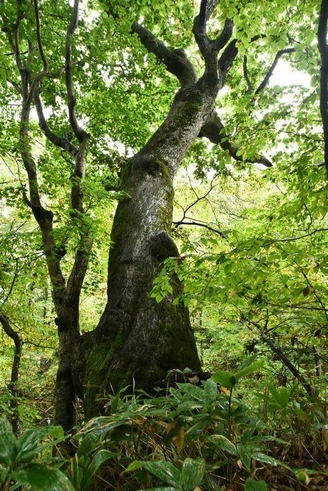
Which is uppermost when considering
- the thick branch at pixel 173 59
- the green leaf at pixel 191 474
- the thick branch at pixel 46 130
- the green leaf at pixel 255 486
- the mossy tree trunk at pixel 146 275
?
the thick branch at pixel 173 59

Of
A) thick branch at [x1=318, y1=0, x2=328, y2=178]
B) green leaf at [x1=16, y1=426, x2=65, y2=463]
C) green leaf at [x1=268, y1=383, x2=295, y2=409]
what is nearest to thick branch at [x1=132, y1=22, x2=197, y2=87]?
thick branch at [x1=318, y1=0, x2=328, y2=178]

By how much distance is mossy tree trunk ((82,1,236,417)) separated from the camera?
2.41 metres

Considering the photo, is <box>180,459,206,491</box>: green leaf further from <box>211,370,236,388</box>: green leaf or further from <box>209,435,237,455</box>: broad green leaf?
<box>211,370,236,388</box>: green leaf

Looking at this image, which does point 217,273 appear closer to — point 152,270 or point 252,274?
point 252,274

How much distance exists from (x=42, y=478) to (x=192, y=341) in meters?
2.18

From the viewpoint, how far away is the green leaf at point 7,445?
26.2 inches

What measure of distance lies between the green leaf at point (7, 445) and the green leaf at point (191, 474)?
1.33ft

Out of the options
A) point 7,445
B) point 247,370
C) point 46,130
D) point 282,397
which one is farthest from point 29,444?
point 46,130

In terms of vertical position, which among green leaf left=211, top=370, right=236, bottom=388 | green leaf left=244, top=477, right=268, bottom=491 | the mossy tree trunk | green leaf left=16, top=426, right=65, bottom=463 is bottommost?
green leaf left=244, top=477, right=268, bottom=491

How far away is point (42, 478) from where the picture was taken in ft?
1.97

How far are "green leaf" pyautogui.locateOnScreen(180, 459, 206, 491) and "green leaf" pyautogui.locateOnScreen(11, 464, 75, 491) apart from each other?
0.96ft

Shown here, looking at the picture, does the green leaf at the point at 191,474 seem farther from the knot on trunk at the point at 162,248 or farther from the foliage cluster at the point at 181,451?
the knot on trunk at the point at 162,248

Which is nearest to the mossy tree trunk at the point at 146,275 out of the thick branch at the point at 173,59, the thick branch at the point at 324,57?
the thick branch at the point at 173,59

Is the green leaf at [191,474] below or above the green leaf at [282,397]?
below
